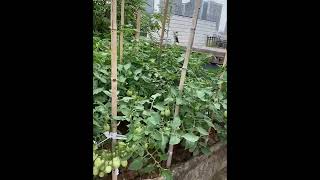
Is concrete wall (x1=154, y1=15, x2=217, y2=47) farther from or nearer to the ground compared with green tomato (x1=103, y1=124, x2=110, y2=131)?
farther from the ground

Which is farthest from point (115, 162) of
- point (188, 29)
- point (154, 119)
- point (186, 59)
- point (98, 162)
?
point (188, 29)

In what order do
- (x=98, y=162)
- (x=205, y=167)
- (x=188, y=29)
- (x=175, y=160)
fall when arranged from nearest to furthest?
(x=98, y=162), (x=175, y=160), (x=205, y=167), (x=188, y=29)

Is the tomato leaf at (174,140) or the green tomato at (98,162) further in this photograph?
the tomato leaf at (174,140)

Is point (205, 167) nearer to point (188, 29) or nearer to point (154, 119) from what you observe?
point (154, 119)

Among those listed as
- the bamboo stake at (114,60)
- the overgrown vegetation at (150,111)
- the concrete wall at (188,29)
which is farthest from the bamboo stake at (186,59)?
the concrete wall at (188,29)

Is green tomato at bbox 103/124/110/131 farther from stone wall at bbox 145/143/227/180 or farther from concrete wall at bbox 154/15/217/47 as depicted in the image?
concrete wall at bbox 154/15/217/47

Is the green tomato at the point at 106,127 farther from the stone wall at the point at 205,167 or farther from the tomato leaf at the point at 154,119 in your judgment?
the stone wall at the point at 205,167

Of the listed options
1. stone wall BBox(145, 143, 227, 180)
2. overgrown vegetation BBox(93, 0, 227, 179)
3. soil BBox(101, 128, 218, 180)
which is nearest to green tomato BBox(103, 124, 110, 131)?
overgrown vegetation BBox(93, 0, 227, 179)
